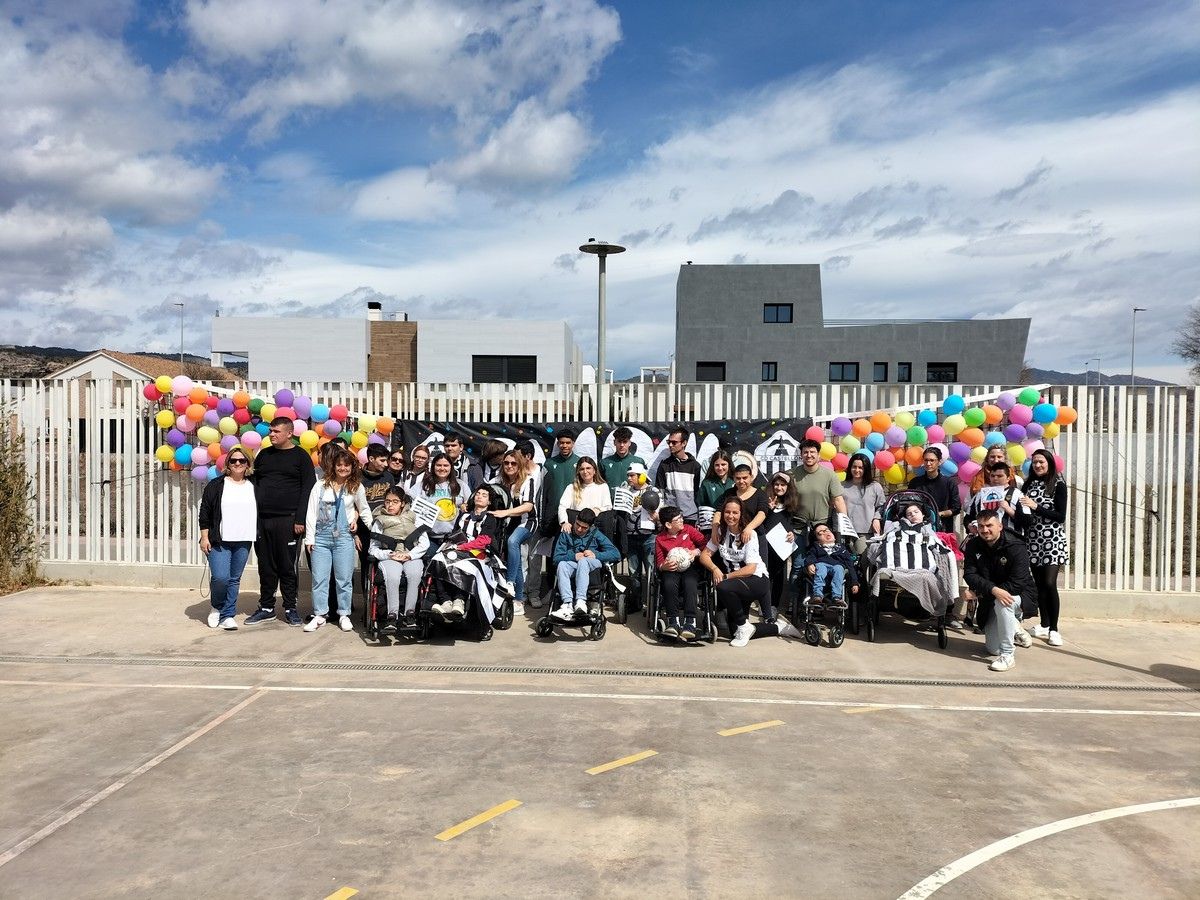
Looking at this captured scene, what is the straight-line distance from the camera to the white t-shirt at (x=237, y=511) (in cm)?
777

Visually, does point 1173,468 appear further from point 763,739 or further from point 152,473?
point 152,473

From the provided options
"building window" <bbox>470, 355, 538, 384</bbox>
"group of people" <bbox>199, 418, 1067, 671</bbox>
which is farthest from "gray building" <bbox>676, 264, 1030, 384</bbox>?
"group of people" <bbox>199, 418, 1067, 671</bbox>

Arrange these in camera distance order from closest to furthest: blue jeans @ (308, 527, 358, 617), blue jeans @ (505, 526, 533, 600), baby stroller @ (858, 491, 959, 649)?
baby stroller @ (858, 491, 959, 649)
blue jeans @ (308, 527, 358, 617)
blue jeans @ (505, 526, 533, 600)

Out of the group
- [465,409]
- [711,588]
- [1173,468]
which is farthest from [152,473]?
[1173,468]

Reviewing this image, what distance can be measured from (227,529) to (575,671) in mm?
3533

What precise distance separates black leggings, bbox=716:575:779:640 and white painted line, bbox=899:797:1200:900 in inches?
137

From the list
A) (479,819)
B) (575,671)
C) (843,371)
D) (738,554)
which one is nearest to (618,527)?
(738,554)

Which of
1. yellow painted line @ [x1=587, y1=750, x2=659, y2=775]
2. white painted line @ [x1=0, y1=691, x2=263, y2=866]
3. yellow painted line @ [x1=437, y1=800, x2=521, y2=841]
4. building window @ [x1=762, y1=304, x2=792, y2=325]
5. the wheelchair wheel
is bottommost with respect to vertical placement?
yellow painted line @ [x1=587, y1=750, x2=659, y2=775]

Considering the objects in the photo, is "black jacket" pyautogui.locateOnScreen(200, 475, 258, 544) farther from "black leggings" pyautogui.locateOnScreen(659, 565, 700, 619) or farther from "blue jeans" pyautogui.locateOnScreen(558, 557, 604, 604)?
"black leggings" pyautogui.locateOnScreen(659, 565, 700, 619)

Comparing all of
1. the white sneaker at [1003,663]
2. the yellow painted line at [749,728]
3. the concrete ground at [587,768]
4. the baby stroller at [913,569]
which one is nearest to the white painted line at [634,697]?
the concrete ground at [587,768]

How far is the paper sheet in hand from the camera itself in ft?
25.6

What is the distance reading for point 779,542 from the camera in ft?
25.6

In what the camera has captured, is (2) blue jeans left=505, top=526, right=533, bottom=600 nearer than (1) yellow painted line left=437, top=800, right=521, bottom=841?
No

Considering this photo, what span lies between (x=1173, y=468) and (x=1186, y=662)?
2405mm
